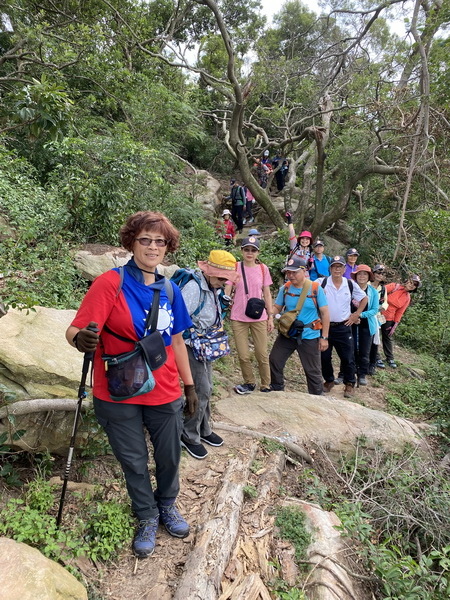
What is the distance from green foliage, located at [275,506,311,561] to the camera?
2709 millimetres

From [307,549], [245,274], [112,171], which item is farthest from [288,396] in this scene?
[112,171]

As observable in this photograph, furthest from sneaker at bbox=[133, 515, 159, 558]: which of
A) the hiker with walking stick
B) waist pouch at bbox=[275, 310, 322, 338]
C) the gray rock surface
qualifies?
the gray rock surface

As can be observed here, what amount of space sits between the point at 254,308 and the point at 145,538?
290cm

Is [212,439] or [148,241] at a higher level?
[148,241]

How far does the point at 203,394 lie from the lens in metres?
3.37

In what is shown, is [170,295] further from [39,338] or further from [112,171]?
[112,171]

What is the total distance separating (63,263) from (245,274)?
10.1ft

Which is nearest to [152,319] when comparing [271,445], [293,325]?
[271,445]

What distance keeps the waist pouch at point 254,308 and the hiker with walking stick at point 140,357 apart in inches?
91.4

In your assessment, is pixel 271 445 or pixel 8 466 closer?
pixel 8 466

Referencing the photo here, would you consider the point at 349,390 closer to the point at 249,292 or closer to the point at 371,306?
the point at 371,306

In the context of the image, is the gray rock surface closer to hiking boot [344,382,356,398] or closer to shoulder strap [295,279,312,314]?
hiking boot [344,382,356,398]

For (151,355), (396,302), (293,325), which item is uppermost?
(151,355)

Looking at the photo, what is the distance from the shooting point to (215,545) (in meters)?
2.41
